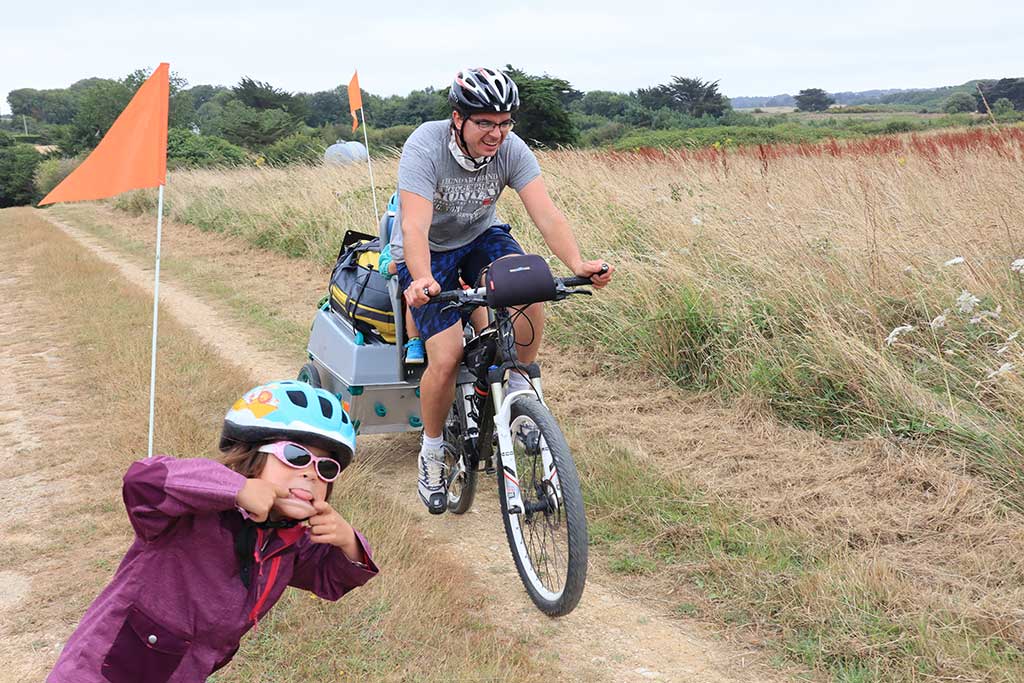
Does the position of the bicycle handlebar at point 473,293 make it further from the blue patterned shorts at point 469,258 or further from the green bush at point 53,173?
the green bush at point 53,173

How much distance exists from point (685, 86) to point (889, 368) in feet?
139

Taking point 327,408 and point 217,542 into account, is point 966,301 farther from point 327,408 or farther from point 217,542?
point 217,542

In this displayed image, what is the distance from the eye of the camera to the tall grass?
4.98 meters

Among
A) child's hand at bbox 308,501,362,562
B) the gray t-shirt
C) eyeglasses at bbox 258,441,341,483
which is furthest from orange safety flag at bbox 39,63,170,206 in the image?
child's hand at bbox 308,501,362,562

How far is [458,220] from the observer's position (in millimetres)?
4516

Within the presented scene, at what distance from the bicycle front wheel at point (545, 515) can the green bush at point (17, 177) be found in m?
60.9

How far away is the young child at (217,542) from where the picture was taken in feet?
6.93

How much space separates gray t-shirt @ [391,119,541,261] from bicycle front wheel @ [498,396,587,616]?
1069mm

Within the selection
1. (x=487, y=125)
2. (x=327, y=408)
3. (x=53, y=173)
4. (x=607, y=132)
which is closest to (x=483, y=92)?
(x=487, y=125)

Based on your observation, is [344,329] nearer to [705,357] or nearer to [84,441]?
[84,441]

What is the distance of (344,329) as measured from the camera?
211 inches

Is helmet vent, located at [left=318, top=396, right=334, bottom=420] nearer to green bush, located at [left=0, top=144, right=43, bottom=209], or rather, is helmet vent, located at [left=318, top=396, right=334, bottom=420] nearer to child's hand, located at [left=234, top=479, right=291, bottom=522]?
child's hand, located at [left=234, top=479, right=291, bottom=522]

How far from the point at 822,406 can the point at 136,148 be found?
3877mm

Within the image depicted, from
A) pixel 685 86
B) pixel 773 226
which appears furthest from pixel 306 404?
pixel 685 86
